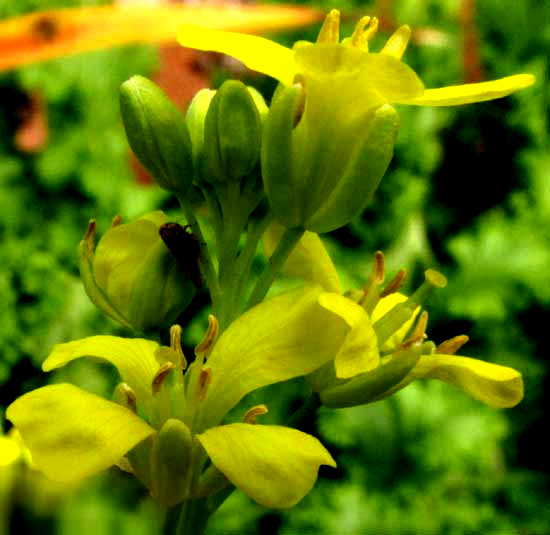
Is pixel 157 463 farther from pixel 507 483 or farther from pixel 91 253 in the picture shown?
pixel 507 483

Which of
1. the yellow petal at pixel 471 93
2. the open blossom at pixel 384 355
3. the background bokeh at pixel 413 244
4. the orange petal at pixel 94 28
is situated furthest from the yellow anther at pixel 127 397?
the orange petal at pixel 94 28

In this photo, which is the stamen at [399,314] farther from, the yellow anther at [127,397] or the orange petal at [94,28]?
the orange petal at [94,28]

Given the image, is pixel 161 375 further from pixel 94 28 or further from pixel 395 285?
pixel 94 28

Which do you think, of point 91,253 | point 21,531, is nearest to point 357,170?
point 91,253

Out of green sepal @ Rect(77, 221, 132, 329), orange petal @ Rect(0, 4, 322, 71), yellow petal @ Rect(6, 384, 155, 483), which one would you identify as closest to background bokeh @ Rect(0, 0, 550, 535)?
orange petal @ Rect(0, 4, 322, 71)

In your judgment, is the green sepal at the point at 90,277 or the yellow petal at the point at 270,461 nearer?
the yellow petal at the point at 270,461

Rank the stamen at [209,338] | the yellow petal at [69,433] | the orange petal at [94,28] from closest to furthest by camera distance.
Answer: the yellow petal at [69,433]
the stamen at [209,338]
the orange petal at [94,28]
